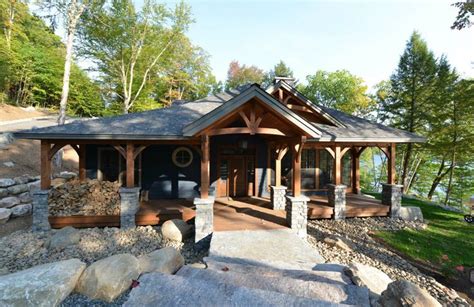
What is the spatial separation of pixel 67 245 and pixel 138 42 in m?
17.0

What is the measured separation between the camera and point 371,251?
619cm

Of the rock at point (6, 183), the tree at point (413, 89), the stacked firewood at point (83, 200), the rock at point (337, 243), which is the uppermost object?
the tree at point (413, 89)

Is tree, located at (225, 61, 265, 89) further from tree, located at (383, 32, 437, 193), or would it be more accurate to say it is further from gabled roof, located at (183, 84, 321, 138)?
gabled roof, located at (183, 84, 321, 138)

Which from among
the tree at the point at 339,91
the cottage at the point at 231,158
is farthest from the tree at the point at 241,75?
the cottage at the point at 231,158

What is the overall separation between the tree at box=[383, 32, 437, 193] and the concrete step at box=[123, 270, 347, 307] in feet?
57.7

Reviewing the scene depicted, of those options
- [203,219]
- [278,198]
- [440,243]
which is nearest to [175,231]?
[203,219]

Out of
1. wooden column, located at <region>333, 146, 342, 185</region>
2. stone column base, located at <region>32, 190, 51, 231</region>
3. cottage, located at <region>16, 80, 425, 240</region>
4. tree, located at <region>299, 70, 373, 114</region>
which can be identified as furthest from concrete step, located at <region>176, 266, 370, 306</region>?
tree, located at <region>299, 70, 373, 114</region>

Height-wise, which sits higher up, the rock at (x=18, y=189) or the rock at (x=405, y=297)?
the rock at (x=18, y=189)

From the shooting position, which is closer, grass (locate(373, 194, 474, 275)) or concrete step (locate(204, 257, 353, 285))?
concrete step (locate(204, 257, 353, 285))

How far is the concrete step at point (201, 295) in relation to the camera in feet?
9.38

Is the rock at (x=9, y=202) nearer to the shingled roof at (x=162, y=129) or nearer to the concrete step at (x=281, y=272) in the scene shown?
the shingled roof at (x=162, y=129)

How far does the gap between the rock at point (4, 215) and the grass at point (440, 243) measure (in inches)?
479

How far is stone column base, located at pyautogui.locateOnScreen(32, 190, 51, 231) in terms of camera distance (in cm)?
690

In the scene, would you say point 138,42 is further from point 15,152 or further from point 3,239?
point 3,239
